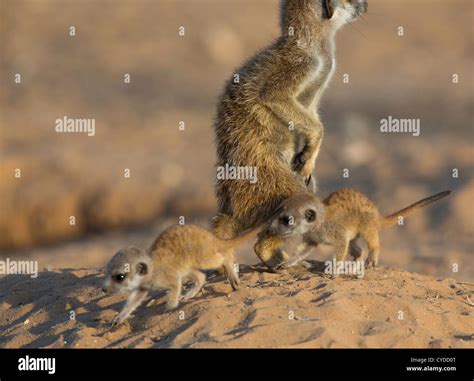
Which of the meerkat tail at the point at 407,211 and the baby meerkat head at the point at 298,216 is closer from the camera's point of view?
the baby meerkat head at the point at 298,216

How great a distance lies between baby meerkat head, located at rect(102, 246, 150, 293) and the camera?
24.5 feet

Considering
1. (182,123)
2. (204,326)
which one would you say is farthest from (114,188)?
(204,326)

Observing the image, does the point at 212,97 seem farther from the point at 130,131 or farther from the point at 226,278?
the point at 226,278

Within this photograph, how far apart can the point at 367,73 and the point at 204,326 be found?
16.9 meters

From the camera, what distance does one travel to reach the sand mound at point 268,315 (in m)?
7.08

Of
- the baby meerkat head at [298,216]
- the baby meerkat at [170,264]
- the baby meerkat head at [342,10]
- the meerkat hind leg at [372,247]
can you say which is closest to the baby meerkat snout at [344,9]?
the baby meerkat head at [342,10]

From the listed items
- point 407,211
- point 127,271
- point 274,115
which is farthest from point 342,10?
point 127,271

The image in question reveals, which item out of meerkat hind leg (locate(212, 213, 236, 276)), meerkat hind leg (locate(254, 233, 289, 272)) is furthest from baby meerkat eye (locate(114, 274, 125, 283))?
meerkat hind leg (locate(254, 233, 289, 272))

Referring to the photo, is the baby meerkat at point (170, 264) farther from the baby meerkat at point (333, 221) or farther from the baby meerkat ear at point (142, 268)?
the baby meerkat at point (333, 221)

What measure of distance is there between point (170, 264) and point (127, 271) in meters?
0.37

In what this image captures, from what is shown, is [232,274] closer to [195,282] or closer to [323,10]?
[195,282]

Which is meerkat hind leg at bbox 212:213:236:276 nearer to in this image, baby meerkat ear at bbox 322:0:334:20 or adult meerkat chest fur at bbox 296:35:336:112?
adult meerkat chest fur at bbox 296:35:336:112

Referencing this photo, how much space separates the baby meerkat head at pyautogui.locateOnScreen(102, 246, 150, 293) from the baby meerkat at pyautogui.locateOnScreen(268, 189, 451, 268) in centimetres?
133

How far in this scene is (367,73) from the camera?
2341 centimetres
